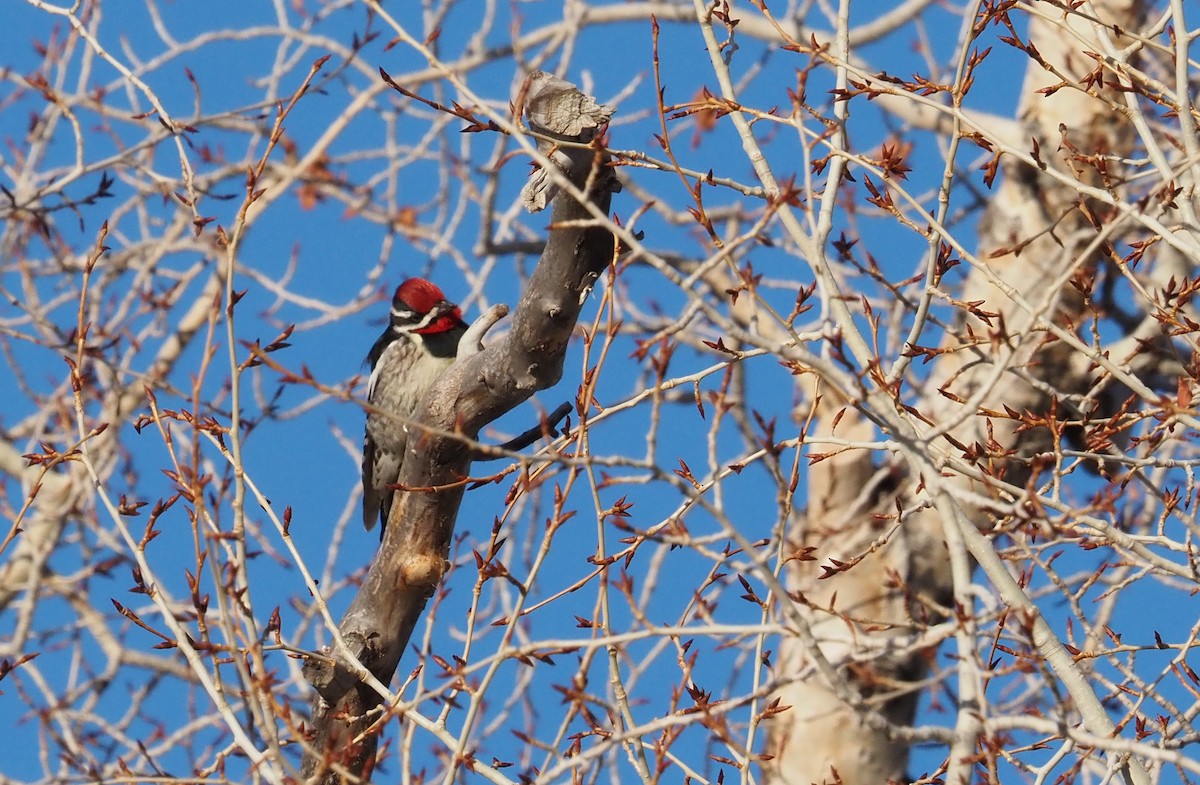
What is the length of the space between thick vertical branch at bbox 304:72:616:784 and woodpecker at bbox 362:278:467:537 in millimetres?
2052

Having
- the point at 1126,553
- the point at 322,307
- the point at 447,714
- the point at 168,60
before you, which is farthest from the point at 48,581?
the point at 1126,553

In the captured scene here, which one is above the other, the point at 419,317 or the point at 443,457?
the point at 419,317

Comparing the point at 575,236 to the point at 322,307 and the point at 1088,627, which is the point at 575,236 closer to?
the point at 1088,627

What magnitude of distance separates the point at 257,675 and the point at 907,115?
6.72m

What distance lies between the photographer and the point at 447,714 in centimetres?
341

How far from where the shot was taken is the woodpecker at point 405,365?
6238mm

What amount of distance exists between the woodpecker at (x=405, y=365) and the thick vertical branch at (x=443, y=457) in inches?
80.8

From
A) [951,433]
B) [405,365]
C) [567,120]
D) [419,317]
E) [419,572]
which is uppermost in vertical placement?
[951,433]

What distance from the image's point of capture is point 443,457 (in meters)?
3.89

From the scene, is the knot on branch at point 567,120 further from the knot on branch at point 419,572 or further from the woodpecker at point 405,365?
the woodpecker at point 405,365

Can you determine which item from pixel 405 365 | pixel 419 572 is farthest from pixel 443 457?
pixel 405 365

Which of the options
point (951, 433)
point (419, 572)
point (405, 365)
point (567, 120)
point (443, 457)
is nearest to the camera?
point (567, 120)

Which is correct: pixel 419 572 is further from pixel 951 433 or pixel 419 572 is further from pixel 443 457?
pixel 951 433

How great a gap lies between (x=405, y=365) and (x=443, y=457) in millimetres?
2483
